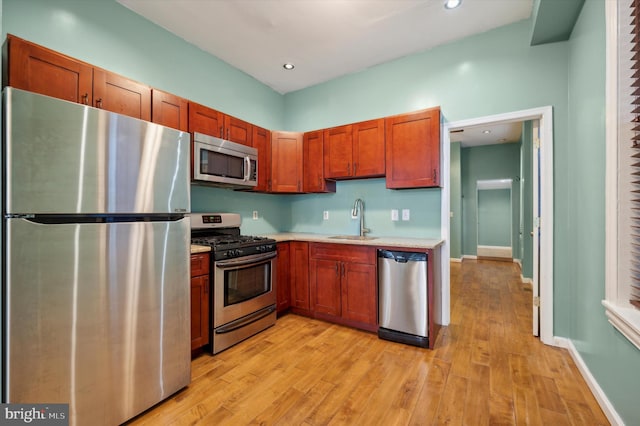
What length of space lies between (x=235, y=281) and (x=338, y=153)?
6.18 ft

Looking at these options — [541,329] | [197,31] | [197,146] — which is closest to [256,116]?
[197,31]

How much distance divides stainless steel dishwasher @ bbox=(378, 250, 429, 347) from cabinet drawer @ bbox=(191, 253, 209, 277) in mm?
1606

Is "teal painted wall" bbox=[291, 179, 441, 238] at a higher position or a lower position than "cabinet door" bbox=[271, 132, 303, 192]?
lower

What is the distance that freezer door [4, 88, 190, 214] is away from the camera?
126cm

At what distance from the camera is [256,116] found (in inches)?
150

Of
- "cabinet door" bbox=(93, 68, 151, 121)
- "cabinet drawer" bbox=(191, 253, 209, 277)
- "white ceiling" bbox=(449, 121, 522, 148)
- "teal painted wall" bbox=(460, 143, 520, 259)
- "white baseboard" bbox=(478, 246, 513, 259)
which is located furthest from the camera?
"white baseboard" bbox=(478, 246, 513, 259)

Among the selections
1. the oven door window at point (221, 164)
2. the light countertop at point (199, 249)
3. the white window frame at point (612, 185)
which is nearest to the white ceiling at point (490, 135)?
the white window frame at point (612, 185)

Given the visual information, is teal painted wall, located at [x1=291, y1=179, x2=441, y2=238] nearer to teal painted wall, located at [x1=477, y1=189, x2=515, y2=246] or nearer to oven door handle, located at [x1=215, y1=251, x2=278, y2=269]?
oven door handle, located at [x1=215, y1=251, x2=278, y2=269]

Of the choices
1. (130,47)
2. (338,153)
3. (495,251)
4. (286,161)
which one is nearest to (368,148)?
(338,153)

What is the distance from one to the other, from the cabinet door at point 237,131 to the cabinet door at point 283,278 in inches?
49.8

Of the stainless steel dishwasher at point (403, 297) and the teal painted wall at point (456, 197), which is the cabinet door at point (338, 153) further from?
the teal painted wall at point (456, 197)

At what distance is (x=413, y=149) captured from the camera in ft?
9.43

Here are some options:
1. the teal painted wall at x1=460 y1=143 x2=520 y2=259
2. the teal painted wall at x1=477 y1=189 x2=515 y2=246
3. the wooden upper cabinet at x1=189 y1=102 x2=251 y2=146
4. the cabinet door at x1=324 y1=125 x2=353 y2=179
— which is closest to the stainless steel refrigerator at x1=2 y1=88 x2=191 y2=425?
the wooden upper cabinet at x1=189 y1=102 x2=251 y2=146

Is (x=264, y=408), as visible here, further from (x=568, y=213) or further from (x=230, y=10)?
(x=230, y=10)
